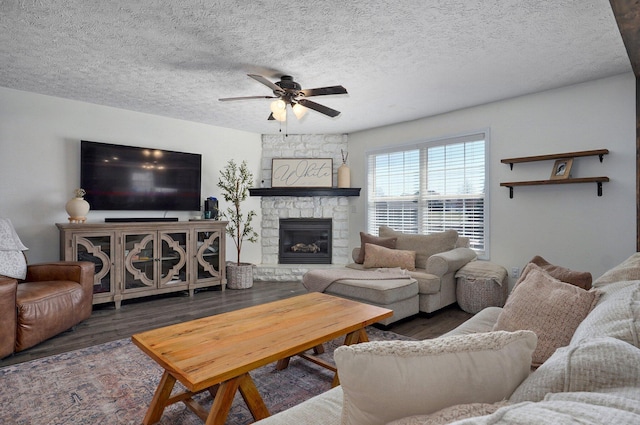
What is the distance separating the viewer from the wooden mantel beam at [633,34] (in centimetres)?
203

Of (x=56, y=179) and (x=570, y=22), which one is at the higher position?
(x=570, y=22)

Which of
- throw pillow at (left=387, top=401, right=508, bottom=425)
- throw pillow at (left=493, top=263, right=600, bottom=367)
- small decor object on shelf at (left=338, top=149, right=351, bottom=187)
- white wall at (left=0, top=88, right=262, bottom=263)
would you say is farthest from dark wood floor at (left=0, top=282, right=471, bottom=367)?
throw pillow at (left=387, top=401, right=508, bottom=425)

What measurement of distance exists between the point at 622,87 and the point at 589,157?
2.23 feet

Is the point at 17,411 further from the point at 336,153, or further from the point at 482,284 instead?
the point at 336,153

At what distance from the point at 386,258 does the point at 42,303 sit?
3259mm

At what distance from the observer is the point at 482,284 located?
3.57m

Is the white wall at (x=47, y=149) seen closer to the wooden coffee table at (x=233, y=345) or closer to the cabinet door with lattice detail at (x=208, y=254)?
the cabinet door with lattice detail at (x=208, y=254)

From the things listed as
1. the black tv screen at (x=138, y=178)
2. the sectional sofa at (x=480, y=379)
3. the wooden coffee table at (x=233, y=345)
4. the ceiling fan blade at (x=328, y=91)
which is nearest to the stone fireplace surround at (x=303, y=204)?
the black tv screen at (x=138, y=178)

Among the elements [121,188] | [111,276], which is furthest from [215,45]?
[111,276]

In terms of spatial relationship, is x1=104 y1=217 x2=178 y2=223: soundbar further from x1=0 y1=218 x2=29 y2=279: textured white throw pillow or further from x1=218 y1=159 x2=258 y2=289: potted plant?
x1=0 y1=218 x2=29 y2=279: textured white throw pillow

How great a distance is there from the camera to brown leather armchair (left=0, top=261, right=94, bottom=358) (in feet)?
8.18

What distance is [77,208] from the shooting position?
3.75 m

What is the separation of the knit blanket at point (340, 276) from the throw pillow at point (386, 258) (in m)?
0.16

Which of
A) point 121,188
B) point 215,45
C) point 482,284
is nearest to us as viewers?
point 215,45
